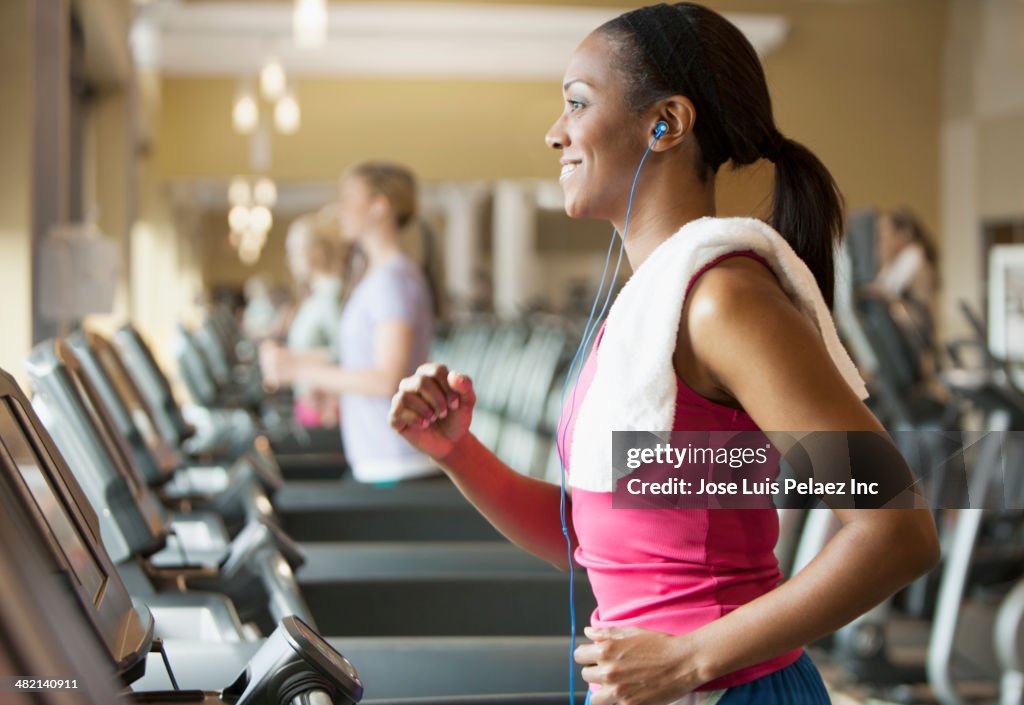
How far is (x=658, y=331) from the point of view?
2.98 feet

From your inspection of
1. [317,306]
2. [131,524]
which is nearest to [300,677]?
[131,524]

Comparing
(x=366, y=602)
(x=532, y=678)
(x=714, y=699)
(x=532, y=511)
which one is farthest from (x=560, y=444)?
(x=366, y=602)

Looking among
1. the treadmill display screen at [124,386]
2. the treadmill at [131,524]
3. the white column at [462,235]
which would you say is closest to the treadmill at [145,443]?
the treadmill display screen at [124,386]

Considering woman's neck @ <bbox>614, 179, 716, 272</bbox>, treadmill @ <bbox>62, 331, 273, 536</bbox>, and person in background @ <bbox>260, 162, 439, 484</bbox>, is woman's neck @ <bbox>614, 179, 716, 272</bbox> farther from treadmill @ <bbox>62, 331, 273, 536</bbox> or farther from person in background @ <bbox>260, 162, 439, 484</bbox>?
person in background @ <bbox>260, 162, 439, 484</bbox>

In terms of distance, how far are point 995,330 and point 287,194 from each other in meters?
9.68

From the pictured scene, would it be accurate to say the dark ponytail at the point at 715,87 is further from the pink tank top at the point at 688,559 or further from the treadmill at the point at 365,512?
the treadmill at the point at 365,512

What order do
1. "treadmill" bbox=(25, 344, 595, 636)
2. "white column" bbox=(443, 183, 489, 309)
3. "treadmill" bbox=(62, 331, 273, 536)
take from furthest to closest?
"white column" bbox=(443, 183, 489, 309)
"treadmill" bbox=(62, 331, 273, 536)
"treadmill" bbox=(25, 344, 595, 636)

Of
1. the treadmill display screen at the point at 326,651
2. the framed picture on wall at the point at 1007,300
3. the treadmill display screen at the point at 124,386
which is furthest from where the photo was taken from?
the framed picture on wall at the point at 1007,300

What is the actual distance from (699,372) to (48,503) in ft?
1.59

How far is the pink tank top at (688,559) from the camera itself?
3.03 ft

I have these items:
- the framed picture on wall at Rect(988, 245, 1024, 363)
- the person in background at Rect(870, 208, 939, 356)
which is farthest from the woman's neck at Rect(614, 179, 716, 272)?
the person in background at Rect(870, 208, 939, 356)

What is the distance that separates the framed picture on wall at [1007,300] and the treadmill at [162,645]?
154 centimetres

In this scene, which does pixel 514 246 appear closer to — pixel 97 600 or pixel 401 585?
Result: pixel 401 585

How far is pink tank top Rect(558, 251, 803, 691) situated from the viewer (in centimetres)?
92
